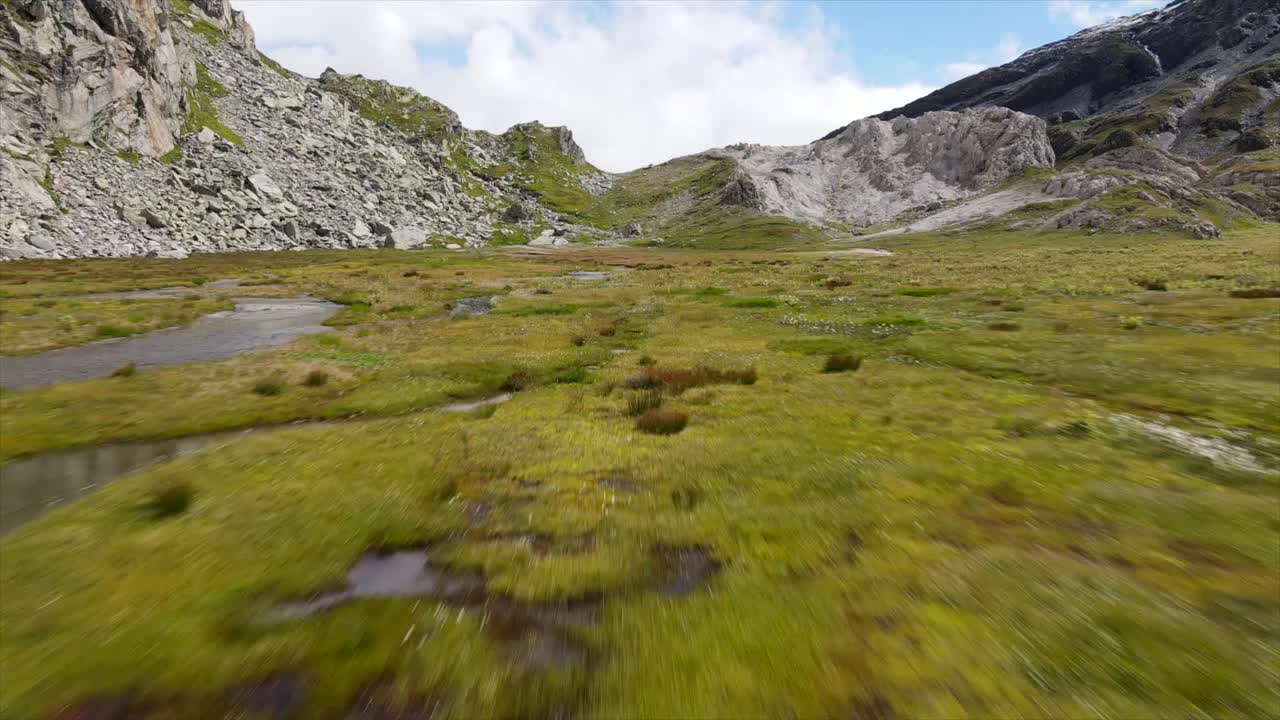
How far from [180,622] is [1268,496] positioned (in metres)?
18.6

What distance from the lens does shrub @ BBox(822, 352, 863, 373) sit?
22328 mm

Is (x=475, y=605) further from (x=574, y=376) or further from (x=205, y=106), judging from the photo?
(x=205, y=106)

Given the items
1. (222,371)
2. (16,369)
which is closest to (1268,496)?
(222,371)

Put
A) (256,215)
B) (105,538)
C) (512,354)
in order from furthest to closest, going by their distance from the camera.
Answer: (256,215) → (512,354) → (105,538)

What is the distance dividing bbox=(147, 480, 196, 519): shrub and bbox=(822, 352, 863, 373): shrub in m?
20.2

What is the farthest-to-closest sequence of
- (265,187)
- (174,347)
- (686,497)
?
(265,187) → (174,347) → (686,497)

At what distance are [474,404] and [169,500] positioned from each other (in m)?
9.78

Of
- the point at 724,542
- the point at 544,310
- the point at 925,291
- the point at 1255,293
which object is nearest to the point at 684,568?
the point at 724,542

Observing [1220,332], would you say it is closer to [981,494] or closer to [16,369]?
[981,494]

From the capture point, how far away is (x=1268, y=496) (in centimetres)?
1054

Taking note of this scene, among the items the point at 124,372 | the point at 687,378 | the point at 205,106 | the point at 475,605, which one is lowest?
the point at 687,378

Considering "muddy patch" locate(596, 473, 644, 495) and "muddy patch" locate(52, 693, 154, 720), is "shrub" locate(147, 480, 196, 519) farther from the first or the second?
"muddy patch" locate(596, 473, 644, 495)

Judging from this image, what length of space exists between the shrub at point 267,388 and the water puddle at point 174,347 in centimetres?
814

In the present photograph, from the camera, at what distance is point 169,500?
11.3 meters
